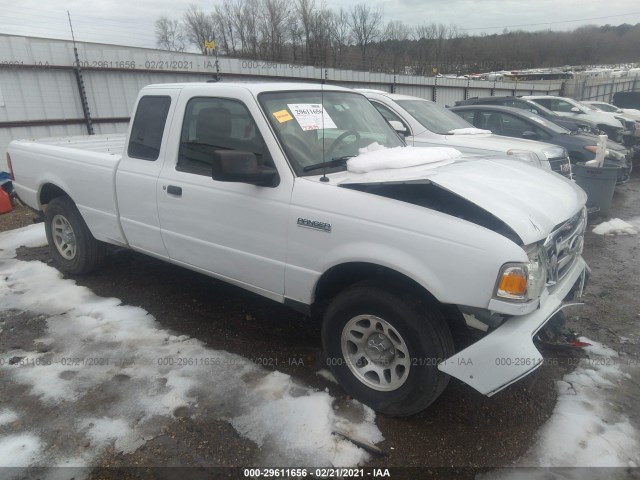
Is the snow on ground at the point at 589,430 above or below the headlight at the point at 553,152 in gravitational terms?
below

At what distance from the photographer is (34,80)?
899cm

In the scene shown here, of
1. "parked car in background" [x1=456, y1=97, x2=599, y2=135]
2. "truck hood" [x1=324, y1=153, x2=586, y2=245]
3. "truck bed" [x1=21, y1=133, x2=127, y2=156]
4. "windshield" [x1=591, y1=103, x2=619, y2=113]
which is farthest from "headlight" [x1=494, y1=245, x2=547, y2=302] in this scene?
"windshield" [x1=591, y1=103, x2=619, y2=113]

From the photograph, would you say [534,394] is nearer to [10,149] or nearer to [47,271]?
[47,271]

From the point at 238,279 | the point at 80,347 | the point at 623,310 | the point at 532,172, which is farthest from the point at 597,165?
the point at 80,347

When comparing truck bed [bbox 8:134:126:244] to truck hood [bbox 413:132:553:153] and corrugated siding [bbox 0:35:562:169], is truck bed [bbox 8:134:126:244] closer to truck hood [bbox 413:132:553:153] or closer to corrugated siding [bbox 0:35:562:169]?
truck hood [bbox 413:132:553:153]

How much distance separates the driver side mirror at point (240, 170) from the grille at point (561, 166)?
5433mm

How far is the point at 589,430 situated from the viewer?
2703 millimetres

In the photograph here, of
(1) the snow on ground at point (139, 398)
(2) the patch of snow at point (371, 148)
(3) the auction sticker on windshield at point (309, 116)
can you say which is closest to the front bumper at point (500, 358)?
(1) the snow on ground at point (139, 398)

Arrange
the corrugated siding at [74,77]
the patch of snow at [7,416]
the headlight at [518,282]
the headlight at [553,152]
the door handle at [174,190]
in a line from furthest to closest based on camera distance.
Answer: the corrugated siding at [74,77], the headlight at [553,152], the door handle at [174,190], the patch of snow at [7,416], the headlight at [518,282]

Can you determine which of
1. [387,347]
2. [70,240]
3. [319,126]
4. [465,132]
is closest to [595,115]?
[465,132]

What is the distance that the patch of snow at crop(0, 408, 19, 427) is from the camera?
2832mm

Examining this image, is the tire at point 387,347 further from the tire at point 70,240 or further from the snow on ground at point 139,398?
the tire at point 70,240

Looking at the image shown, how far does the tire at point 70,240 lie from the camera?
4754mm

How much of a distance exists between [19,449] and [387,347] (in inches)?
87.5
